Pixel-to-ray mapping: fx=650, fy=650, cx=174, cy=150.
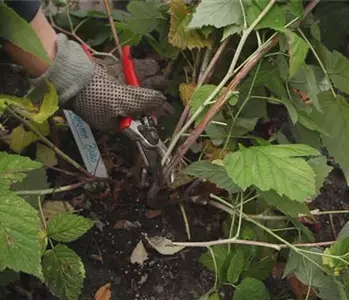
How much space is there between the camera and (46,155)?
3.79ft

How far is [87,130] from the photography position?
1.21 metres

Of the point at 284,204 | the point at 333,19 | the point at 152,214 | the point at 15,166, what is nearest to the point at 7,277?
the point at 15,166

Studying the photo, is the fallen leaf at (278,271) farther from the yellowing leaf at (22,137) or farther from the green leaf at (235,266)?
the yellowing leaf at (22,137)

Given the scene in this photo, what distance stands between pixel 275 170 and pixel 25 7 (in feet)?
1.62

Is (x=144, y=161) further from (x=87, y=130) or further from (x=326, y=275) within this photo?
(x=326, y=275)

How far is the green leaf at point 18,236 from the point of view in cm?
76

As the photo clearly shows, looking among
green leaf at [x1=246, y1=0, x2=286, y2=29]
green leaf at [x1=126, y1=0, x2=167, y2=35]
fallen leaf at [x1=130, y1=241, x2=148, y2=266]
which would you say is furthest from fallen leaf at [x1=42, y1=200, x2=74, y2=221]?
green leaf at [x1=246, y1=0, x2=286, y2=29]

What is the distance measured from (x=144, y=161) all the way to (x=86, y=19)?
14.3 inches

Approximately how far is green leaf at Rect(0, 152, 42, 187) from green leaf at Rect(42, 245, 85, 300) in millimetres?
135

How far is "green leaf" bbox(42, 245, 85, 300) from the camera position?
3.01 ft

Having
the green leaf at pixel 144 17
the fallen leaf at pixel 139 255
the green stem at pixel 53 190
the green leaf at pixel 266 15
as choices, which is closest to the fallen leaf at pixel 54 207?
the green stem at pixel 53 190

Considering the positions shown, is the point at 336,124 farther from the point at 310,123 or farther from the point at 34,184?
the point at 34,184

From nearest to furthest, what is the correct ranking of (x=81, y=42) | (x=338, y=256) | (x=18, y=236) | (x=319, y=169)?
1. (x=18, y=236)
2. (x=338, y=256)
3. (x=319, y=169)
4. (x=81, y=42)

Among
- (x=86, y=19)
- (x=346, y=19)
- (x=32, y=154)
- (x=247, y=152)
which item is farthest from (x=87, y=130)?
(x=346, y=19)
